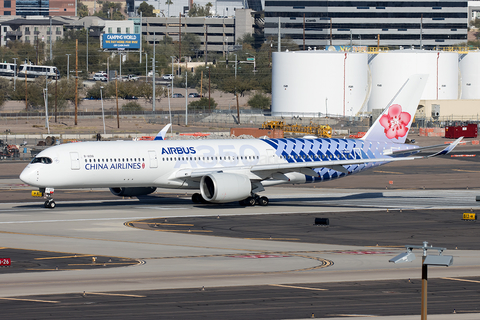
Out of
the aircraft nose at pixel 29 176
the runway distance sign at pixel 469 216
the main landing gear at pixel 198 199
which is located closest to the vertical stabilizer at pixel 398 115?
the runway distance sign at pixel 469 216

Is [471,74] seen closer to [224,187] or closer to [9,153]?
[9,153]

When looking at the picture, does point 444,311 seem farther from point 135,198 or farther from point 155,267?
point 135,198

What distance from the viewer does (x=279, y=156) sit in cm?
5050

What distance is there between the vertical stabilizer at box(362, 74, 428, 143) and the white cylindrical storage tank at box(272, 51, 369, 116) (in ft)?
297

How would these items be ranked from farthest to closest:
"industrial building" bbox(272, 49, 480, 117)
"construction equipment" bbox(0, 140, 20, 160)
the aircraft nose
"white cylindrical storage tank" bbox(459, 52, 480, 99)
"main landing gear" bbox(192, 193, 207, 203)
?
"white cylindrical storage tank" bbox(459, 52, 480, 99) → "industrial building" bbox(272, 49, 480, 117) → "construction equipment" bbox(0, 140, 20, 160) → "main landing gear" bbox(192, 193, 207, 203) → the aircraft nose

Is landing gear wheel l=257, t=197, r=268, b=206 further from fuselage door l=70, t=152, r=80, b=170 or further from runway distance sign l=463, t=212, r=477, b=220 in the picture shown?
runway distance sign l=463, t=212, r=477, b=220

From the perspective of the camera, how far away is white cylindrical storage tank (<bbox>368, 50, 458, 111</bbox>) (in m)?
146

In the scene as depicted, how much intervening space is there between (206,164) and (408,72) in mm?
105605

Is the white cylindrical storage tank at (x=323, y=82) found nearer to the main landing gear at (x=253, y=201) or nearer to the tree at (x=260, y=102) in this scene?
the tree at (x=260, y=102)

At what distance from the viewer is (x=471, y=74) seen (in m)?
157

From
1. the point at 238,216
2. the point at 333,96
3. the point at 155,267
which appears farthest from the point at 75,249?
the point at 333,96

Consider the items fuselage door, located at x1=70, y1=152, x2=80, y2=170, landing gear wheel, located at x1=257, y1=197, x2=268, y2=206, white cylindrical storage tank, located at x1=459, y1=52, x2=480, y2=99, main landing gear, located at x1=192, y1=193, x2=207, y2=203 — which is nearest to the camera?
fuselage door, located at x1=70, y1=152, x2=80, y2=170

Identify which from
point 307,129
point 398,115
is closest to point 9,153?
point 307,129

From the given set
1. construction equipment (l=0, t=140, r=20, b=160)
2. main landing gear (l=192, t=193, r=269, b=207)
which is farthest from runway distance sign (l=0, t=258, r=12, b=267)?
construction equipment (l=0, t=140, r=20, b=160)
